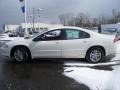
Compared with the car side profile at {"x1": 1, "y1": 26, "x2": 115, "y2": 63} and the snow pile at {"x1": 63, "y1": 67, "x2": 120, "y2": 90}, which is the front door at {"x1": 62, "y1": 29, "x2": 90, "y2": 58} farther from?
the snow pile at {"x1": 63, "y1": 67, "x2": 120, "y2": 90}

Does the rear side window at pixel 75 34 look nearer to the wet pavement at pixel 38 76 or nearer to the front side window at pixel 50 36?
the front side window at pixel 50 36

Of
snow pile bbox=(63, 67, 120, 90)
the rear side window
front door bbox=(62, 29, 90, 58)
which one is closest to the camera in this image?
snow pile bbox=(63, 67, 120, 90)

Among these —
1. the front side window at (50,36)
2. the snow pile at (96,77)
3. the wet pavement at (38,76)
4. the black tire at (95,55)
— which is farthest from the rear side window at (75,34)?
the snow pile at (96,77)

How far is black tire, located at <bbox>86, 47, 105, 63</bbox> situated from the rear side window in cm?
60

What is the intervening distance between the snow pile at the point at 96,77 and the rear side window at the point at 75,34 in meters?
1.64

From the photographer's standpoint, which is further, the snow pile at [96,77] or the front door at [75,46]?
the front door at [75,46]

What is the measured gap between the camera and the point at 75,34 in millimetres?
10086

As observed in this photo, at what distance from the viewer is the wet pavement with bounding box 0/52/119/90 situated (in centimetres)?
651

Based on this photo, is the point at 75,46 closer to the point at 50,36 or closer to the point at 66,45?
the point at 66,45

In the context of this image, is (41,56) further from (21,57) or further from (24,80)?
(24,80)

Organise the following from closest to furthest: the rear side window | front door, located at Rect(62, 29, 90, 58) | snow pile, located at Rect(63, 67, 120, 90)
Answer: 1. snow pile, located at Rect(63, 67, 120, 90)
2. front door, located at Rect(62, 29, 90, 58)
3. the rear side window

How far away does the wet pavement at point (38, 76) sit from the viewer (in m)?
6.51

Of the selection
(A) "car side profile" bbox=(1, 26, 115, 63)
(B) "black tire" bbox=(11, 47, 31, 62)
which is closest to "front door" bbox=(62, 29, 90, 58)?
(A) "car side profile" bbox=(1, 26, 115, 63)

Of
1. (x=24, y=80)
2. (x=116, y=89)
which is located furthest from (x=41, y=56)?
(x=116, y=89)
